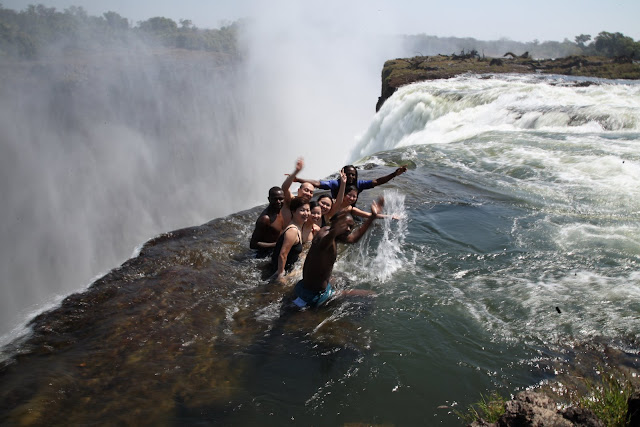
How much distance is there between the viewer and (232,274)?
5.37m

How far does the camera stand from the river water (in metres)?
3.20

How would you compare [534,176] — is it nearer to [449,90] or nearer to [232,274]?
[232,274]

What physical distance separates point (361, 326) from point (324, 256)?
29.9 inches

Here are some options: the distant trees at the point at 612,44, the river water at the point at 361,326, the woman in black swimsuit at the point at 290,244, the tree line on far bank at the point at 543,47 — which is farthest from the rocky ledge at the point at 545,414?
the distant trees at the point at 612,44

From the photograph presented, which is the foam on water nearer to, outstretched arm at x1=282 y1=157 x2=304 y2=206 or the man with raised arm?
the man with raised arm

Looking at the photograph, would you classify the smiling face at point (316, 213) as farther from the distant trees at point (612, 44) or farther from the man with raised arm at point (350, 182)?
the distant trees at point (612, 44)

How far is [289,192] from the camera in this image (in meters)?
5.52

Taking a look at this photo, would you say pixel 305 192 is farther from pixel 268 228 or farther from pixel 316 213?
pixel 268 228

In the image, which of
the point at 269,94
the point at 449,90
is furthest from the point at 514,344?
the point at 269,94

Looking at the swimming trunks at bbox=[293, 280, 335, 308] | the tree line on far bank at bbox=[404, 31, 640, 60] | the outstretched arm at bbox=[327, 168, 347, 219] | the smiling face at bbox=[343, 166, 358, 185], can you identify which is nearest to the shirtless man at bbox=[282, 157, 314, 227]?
the outstretched arm at bbox=[327, 168, 347, 219]

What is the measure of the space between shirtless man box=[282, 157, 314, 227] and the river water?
754mm

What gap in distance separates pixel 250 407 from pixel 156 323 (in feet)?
5.07

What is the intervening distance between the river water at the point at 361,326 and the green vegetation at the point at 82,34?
47.5 meters

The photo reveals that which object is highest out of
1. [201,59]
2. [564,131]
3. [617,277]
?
[201,59]
